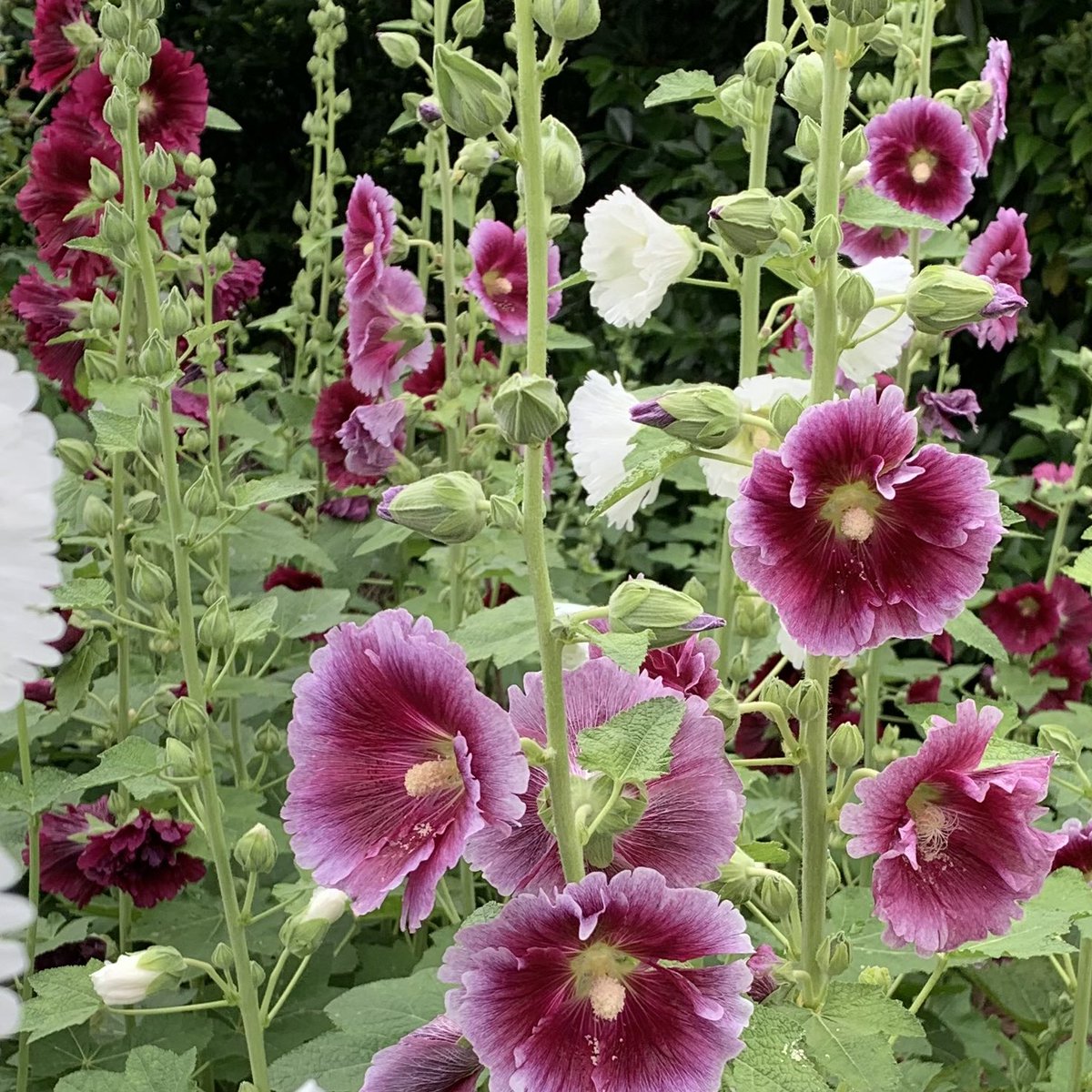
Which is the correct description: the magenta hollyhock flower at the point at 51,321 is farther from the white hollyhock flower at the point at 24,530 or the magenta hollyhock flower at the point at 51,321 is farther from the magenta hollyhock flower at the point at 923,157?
the white hollyhock flower at the point at 24,530

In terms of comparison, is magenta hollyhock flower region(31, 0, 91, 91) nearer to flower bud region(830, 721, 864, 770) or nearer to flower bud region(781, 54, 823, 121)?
flower bud region(781, 54, 823, 121)

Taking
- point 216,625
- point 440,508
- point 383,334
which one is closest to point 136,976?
point 216,625

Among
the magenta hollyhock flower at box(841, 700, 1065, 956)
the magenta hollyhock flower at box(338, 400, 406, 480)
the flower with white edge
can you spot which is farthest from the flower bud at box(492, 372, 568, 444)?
the magenta hollyhock flower at box(338, 400, 406, 480)

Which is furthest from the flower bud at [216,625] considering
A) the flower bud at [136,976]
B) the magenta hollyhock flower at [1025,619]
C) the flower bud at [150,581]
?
the magenta hollyhock flower at [1025,619]

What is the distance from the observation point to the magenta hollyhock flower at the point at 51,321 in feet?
5.34

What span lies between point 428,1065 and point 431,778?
0.16 metres

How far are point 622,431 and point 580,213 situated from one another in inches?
108

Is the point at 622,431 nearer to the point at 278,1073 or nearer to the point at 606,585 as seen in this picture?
the point at 278,1073

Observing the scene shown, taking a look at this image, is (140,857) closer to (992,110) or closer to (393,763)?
(393,763)

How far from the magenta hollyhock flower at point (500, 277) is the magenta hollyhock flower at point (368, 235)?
0.14m

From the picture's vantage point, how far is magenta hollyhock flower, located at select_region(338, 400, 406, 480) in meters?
1.68

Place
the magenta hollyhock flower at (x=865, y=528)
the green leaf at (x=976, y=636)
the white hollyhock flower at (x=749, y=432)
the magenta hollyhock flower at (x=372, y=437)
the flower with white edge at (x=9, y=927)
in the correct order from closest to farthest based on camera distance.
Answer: the flower with white edge at (x=9, y=927) < the magenta hollyhock flower at (x=865, y=528) < the white hollyhock flower at (x=749, y=432) < the green leaf at (x=976, y=636) < the magenta hollyhock flower at (x=372, y=437)

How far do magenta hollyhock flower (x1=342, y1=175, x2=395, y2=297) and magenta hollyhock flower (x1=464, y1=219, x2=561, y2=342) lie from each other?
137 millimetres

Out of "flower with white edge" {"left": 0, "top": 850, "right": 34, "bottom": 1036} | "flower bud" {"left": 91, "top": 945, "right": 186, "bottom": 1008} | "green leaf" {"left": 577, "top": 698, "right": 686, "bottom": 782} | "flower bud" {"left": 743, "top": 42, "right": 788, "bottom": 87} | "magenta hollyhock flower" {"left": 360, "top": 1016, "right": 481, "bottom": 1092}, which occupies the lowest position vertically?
"flower bud" {"left": 91, "top": 945, "right": 186, "bottom": 1008}
